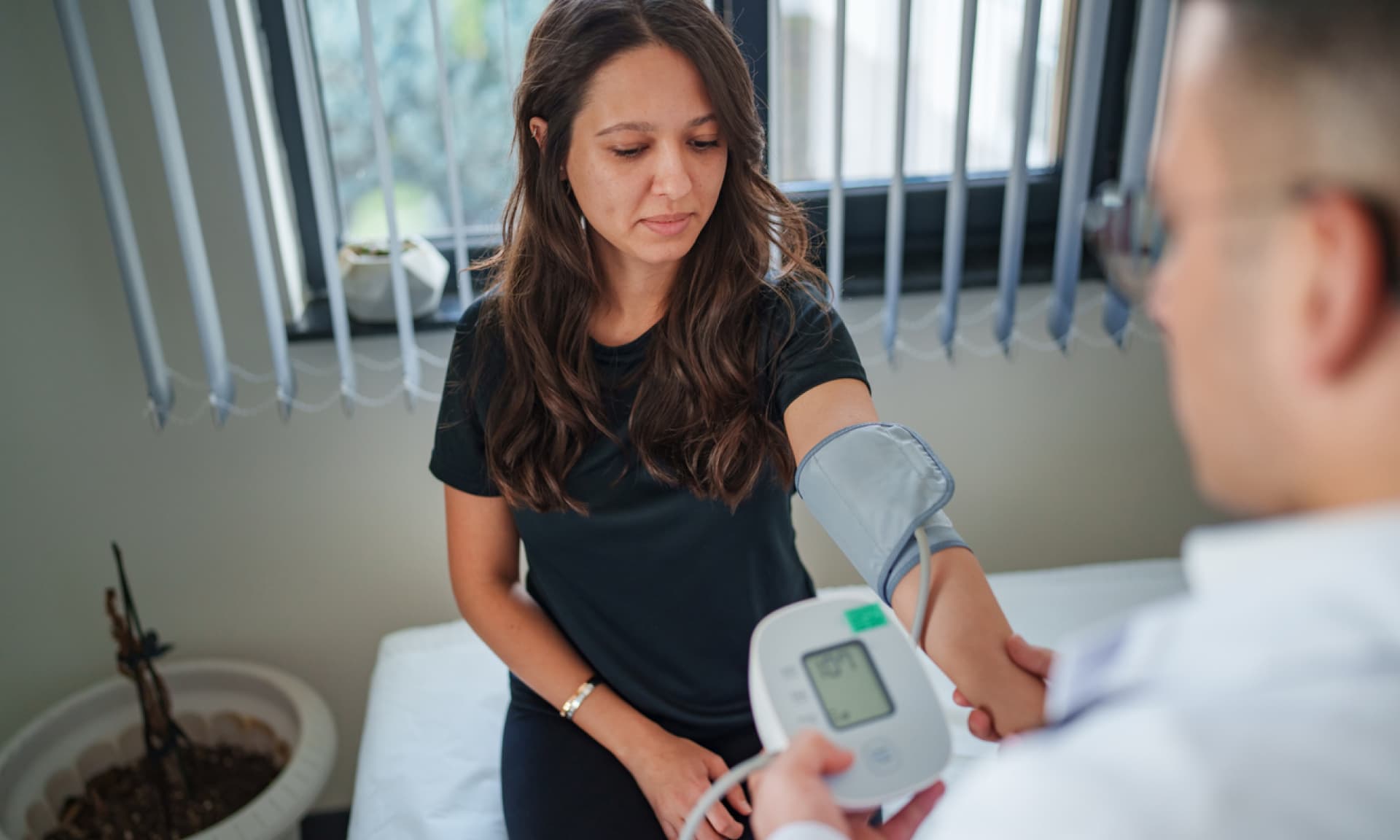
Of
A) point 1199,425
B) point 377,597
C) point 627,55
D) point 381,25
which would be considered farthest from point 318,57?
point 1199,425

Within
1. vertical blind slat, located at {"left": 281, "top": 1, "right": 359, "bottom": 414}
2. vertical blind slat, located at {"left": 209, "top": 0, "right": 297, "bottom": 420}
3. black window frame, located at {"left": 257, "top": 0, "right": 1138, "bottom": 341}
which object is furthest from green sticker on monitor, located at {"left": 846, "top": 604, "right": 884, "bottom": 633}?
vertical blind slat, located at {"left": 209, "top": 0, "right": 297, "bottom": 420}

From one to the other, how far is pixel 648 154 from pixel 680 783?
2.21 feet

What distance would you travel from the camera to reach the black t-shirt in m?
A: 1.16

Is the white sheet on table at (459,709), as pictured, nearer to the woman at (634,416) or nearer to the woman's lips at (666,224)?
the woman at (634,416)

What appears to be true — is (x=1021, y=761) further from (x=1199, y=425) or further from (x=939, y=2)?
(x=939, y=2)

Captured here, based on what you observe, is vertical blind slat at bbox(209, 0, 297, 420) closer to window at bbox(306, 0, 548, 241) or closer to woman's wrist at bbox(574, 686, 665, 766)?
window at bbox(306, 0, 548, 241)

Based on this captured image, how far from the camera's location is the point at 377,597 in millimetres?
1749

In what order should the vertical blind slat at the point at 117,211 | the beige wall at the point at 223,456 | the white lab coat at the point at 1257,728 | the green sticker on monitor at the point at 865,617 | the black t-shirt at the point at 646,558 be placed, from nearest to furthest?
the white lab coat at the point at 1257,728
the green sticker on monitor at the point at 865,617
the black t-shirt at the point at 646,558
the vertical blind slat at the point at 117,211
the beige wall at the point at 223,456

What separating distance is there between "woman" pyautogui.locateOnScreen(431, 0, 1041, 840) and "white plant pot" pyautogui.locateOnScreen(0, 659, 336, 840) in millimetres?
383

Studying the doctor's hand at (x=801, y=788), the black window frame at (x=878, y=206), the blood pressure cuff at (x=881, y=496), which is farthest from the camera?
the black window frame at (x=878, y=206)

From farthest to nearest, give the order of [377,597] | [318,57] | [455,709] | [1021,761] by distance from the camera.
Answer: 1. [377,597]
2. [318,57]
3. [455,709]
4. [1021,761]

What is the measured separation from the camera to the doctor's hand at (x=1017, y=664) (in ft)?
2.68

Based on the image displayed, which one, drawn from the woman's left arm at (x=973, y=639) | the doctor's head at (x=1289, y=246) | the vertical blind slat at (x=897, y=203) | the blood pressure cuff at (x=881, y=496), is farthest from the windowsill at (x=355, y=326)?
the doctor's head at (x=1289, y=246)

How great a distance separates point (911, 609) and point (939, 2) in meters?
1.05
